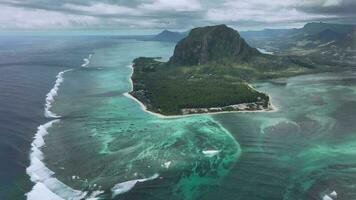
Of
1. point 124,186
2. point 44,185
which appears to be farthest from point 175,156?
point 44,185

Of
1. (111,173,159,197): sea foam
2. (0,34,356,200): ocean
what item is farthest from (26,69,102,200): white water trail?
(111,173,159,197): sea foam

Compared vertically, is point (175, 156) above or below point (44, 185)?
above

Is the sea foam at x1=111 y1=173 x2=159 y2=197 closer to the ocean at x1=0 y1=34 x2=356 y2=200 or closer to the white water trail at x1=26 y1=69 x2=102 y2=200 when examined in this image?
the ocean at x1=0 y1=34 x2=356 y2=200

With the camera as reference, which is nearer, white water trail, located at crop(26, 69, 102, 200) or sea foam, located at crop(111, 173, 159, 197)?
white water trail, located at crop(26, 69, 102, 200)

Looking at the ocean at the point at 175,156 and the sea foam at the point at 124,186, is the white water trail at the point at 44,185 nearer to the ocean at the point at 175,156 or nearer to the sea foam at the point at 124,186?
the ocean at the point at 175,156

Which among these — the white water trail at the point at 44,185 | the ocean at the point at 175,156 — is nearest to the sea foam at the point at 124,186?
the ocean at the point at 175,156

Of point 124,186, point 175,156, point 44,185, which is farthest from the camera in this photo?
point 175,156

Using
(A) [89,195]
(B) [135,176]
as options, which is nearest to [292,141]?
(B) [135,176]

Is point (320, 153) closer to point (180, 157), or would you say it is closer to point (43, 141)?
point (180, 157)

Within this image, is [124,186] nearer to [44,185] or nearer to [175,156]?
[44,185]

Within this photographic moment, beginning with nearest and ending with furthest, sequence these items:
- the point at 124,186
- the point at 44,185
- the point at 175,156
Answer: the point at 124,186 → the point at 44,185 → the point at 175,156

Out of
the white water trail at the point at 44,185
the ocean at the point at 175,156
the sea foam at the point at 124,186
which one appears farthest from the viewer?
the ocean at the point at 175,156
